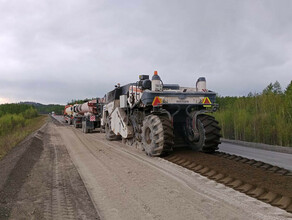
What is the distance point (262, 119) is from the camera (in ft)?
36.1

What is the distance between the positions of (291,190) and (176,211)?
6.36 ft

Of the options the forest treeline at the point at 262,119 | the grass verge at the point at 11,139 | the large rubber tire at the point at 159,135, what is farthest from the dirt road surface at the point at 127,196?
the forest treeline at the point at 262,119

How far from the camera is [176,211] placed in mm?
3445

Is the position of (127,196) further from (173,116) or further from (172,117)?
(173,116)

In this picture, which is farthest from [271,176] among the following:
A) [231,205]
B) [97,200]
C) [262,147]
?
[262,147]

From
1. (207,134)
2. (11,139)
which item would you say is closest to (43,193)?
(207,134)

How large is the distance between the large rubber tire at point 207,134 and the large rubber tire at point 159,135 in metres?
0.98

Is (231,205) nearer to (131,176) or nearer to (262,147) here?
(131,176)

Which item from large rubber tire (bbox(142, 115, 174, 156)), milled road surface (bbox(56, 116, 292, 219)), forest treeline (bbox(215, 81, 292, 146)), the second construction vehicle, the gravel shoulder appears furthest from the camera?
forest treeline (bbox(215, 81, 292, 146))

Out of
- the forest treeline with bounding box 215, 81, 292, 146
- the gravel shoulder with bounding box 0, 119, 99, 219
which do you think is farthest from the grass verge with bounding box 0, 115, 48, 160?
the forest treeline with bounding box 215, 81, 292, 146

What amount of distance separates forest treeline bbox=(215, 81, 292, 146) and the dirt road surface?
20.9 feet

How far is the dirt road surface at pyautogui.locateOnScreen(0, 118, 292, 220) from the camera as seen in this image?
3381 millimetres

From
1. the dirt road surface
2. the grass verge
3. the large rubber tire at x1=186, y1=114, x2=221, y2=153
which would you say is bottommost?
the dirt road surface

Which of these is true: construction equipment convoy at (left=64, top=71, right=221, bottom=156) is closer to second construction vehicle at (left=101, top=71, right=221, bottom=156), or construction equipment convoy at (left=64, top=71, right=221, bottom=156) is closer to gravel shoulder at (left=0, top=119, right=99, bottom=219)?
second construction vehicle at (left=101, top=71, right=221, bottom=156)
